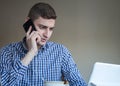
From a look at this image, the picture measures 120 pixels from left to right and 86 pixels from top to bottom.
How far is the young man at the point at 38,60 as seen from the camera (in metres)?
1.48

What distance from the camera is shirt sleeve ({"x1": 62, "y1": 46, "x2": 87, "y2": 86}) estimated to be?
5.19 ft

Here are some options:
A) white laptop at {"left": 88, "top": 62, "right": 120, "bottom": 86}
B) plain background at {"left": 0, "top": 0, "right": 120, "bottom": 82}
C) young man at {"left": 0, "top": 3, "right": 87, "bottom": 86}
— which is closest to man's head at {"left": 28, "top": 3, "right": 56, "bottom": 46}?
young man at {"left": 0, "top": 3, "right": 87, "bottom": 86}

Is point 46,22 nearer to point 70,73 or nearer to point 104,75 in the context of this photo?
point 70,73

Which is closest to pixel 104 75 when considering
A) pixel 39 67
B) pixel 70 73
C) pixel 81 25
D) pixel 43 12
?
pixel 70 73

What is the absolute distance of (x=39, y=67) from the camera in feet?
5.30

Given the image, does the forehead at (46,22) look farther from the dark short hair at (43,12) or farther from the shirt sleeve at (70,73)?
the shirt sleeve at (70,73)

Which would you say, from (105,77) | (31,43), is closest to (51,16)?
(31,43)


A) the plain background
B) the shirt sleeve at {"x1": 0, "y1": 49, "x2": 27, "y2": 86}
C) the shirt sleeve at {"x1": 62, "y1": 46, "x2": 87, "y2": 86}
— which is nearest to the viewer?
the shirt sleeve at {"x1": 0, "y1": 49, "x2": 27, "y2": 86}

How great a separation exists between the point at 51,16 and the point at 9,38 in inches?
80.3

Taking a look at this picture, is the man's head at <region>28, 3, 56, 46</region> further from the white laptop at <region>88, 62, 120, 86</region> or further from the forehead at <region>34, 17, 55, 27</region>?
the white laptop at <region>88, 62, 120, 86</region>

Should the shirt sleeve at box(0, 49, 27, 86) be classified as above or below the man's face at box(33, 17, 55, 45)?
below

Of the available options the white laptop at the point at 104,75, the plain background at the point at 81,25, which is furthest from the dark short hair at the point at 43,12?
the plain background at the point at 81,25

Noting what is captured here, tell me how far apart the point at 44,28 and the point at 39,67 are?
10.3 inches

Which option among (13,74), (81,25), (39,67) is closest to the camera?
(13,74)
